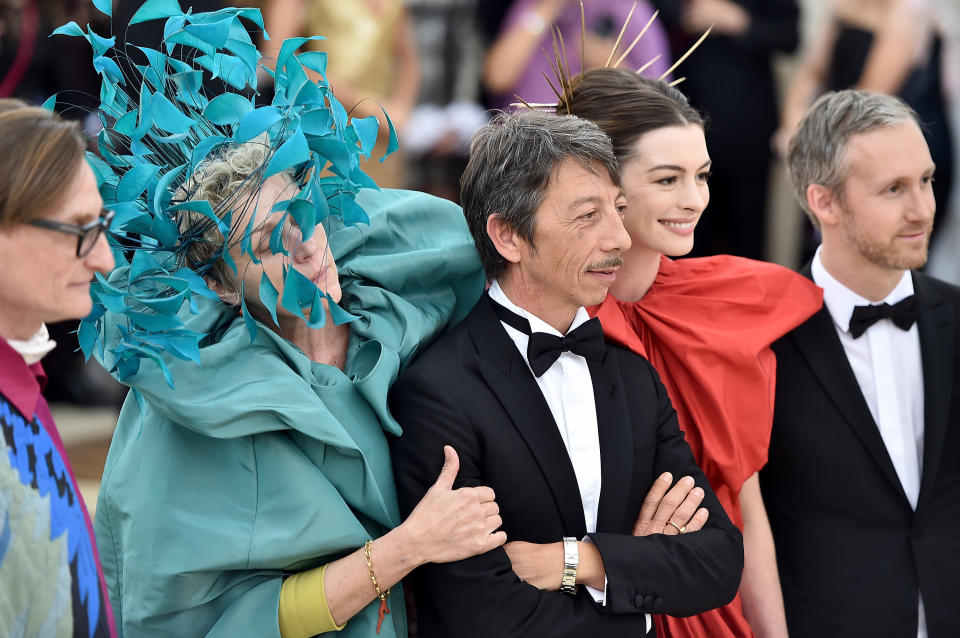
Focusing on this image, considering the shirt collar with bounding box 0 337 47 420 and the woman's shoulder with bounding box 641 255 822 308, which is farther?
the woman's shoulder with bounding box 641 255 822 308

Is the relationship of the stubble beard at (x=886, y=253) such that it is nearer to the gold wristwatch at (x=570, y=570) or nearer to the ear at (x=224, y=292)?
the gold wristwatch at (x=570, y=570)

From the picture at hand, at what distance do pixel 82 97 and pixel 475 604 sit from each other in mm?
3849

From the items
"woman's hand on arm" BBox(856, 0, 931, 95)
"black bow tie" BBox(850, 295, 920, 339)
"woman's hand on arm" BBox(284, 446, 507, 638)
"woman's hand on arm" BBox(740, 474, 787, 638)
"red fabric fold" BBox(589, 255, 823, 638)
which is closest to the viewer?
"woman's hand on arm" BBox(284, 446, 507, 638)

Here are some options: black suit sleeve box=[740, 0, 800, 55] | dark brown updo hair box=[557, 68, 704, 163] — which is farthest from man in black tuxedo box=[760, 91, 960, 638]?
black suit sleeve box=[740, 0, 800, 55]

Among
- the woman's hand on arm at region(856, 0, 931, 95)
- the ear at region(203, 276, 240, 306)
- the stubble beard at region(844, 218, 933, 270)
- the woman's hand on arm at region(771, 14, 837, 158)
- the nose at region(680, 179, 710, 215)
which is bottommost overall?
the ear at region(203, 276, 240, 306)

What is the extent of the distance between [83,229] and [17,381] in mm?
266

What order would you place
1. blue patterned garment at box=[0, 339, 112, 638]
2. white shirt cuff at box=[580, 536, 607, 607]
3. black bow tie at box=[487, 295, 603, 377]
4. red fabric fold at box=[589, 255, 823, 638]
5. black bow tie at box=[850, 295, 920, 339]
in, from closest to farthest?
blue patterned garment at box=[0, 339, 112, 638] < white shirt cuff at box=[580, 536, 607, 607] < black bow tie at box=[487, 295, 603, 377] < red fabric fold at box=[589, 255, 823, 638] < black bow tie at box=[850, 295, 920, 339]

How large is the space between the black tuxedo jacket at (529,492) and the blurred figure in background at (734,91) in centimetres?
301

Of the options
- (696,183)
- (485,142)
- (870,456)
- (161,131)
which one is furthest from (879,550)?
(161,131)

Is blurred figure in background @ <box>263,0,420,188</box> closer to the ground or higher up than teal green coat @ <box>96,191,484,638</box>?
higher up

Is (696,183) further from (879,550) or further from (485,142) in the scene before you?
(879,550)

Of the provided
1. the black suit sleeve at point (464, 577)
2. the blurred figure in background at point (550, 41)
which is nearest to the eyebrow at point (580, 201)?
the black suit sleeve at point (464, 577)

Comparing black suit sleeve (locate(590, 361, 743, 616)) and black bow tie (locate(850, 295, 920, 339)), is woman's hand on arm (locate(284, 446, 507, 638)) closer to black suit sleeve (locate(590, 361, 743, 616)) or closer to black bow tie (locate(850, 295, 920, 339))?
black suit sleeve (locate(590, 361, 743, 616))

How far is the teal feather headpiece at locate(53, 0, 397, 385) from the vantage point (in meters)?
2.27
